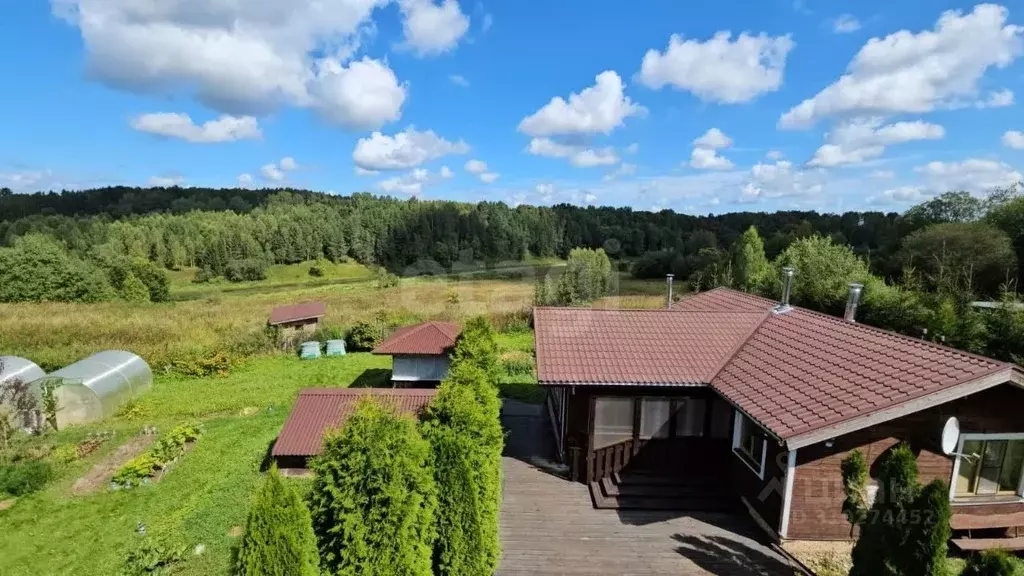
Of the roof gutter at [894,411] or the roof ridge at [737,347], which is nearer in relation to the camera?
Result: the roof gutter at [894,411]

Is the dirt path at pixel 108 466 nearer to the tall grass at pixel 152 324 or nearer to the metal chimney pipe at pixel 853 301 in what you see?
the tall grass at pixel 152 324

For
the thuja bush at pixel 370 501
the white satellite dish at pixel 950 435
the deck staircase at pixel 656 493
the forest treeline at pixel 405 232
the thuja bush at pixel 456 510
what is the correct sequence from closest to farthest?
the thuja bush at pixel 370 501, the thuja bush at pixel 456 510, the white satellite dish at pixel 950 435, the deck staircase at pixel 656 493, the forest treeline at pixel 405 232

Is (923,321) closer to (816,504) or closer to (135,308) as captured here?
(816,504)

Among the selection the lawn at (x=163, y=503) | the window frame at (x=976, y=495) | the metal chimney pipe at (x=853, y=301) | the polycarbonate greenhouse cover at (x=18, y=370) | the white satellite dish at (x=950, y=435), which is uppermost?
the metal chimney pipe at (x=853, y=301)

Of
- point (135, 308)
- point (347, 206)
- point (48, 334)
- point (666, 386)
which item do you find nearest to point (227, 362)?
point (48, 334)

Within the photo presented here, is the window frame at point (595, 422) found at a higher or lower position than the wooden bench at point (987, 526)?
higher

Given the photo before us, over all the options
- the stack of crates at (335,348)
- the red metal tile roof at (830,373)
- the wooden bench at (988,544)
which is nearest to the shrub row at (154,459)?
the stack of crates at (335,348)

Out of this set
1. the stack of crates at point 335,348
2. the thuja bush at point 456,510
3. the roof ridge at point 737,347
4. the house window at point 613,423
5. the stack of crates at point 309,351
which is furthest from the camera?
the stack of crates at point 335,348
